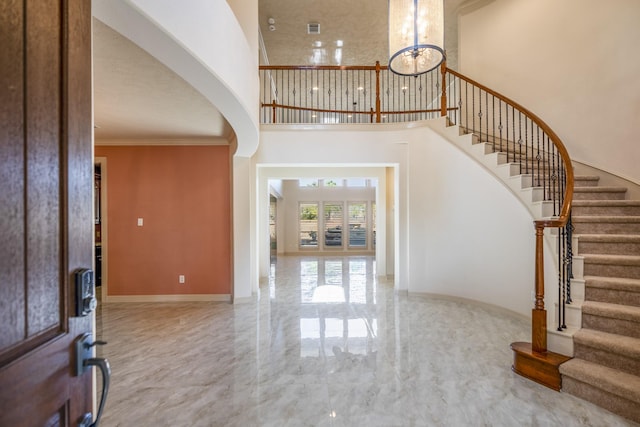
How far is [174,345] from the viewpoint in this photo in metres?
3.51

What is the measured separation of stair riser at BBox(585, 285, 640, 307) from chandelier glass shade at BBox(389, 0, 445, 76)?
101 inches

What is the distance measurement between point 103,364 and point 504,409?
8.61 feet

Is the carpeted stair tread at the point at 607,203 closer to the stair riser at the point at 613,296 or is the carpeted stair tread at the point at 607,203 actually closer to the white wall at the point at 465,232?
the white wall at the point at 465,232

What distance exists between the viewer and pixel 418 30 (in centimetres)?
281

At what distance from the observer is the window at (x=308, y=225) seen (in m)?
11.7

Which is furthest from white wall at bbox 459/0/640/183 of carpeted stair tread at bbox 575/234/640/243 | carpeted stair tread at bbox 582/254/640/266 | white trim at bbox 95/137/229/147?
white trim at bbox 95/137/229/147

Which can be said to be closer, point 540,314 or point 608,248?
point 540,314

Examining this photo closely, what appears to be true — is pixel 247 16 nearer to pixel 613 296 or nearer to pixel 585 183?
pixel 613 296

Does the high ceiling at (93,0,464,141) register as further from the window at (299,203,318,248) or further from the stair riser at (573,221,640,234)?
the window at (299,203,318,248)

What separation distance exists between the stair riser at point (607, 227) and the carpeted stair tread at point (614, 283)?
0.76 m

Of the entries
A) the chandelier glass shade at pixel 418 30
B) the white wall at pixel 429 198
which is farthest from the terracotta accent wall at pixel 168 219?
the chandelier glass shade at pixel 418 30

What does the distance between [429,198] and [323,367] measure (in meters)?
3.34

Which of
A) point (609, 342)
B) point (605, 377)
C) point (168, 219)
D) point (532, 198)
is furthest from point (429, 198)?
Result: point (168, 219)

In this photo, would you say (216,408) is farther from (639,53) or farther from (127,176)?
(639,53)
